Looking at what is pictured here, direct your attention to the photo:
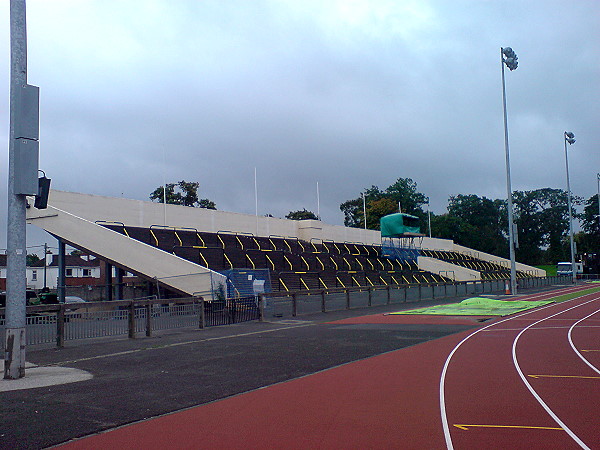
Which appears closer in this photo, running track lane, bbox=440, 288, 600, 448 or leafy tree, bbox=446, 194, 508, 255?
running track lane, bbox=440, 288, 600, 448

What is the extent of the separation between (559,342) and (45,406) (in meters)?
12.6

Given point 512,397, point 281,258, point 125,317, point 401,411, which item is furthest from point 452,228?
point 401,411

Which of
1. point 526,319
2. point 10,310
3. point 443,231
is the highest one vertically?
point 443,231

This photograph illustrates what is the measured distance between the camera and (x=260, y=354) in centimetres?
1345

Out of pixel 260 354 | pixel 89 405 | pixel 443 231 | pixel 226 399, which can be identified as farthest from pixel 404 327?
pixel 443 231

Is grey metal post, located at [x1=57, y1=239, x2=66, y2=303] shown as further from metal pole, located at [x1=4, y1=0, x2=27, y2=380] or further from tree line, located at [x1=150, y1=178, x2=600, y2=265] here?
tree line, located at [x1=150, y1=178, x2=600, y2=265]

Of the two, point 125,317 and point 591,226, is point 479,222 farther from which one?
point 125,317

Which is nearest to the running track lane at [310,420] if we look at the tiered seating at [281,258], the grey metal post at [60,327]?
the grey metal post at [60,327]

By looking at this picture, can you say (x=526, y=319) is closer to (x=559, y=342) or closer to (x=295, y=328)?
(x=559, y=342)

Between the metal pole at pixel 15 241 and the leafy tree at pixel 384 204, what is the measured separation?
81372 mm

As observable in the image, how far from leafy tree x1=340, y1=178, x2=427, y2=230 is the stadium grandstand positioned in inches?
715

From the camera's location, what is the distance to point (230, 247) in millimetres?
41938

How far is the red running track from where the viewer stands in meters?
6.35

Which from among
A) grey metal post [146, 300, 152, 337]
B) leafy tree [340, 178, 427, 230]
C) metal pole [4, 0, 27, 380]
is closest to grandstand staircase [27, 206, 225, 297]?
grey metal post [146, 300, 152, 337]
